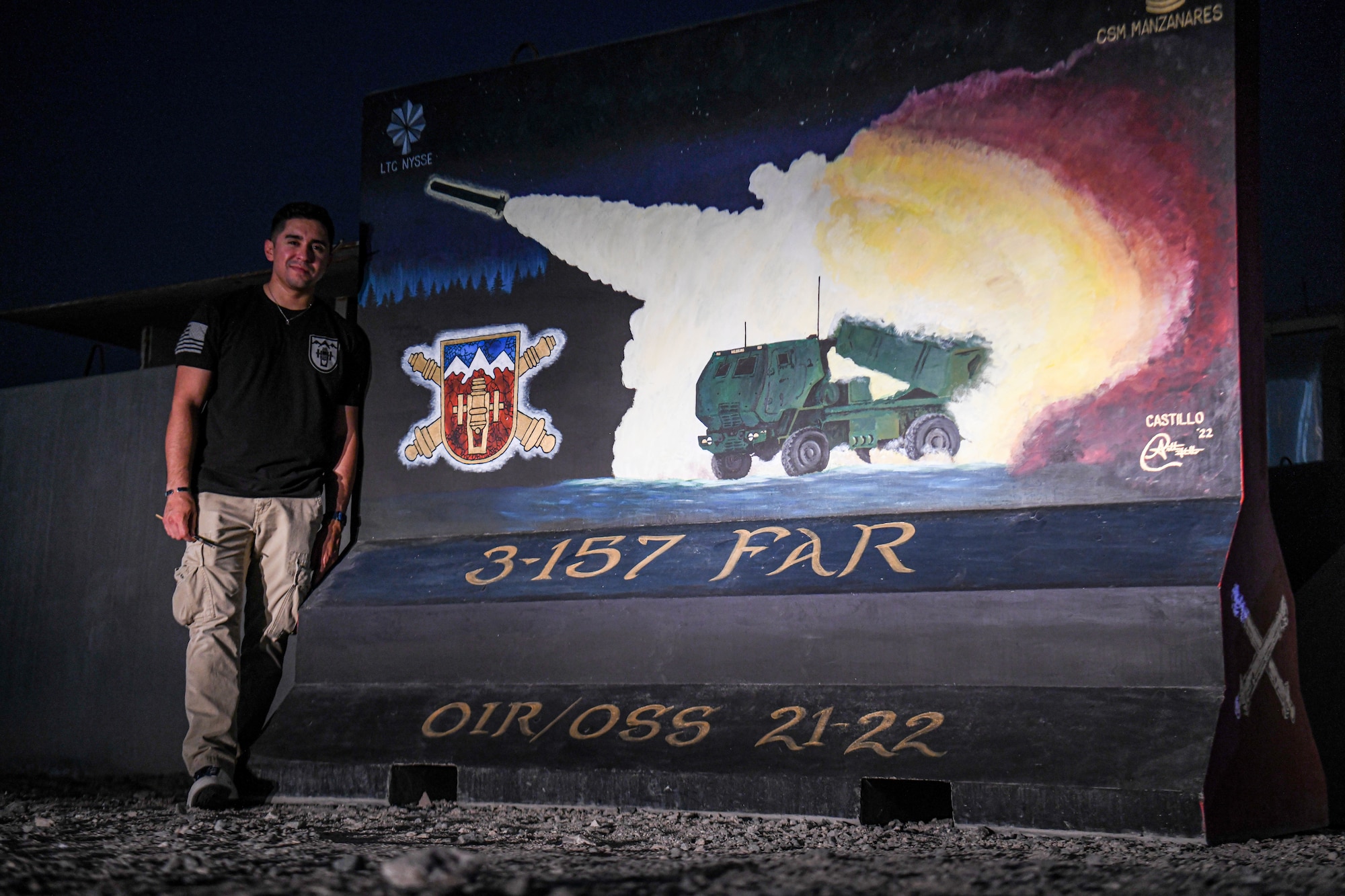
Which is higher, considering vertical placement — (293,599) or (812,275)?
(812,275)

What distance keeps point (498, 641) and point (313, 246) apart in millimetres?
1491

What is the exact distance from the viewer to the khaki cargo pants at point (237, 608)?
3510mm

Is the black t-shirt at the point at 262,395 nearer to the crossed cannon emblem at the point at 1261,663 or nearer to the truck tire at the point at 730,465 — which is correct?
the truck tire at the point at 730,465

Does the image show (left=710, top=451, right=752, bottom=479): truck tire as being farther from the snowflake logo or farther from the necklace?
the snowflake logo

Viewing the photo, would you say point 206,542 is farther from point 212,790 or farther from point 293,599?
point 212,790

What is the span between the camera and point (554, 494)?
3.95 m

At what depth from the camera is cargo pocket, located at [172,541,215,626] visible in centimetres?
360

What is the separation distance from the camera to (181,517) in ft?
11.8

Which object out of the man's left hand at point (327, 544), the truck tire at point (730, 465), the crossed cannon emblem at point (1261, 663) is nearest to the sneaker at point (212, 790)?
the man's left hand at point (327, 544)

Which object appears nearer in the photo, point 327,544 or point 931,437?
point 931,437

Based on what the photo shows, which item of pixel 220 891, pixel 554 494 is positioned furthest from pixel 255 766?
pixel 220 891

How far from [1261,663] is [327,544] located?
9.25 feet

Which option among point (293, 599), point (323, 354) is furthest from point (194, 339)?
point (293, 599)

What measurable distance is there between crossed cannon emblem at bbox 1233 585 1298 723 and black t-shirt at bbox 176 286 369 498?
2.73 m
